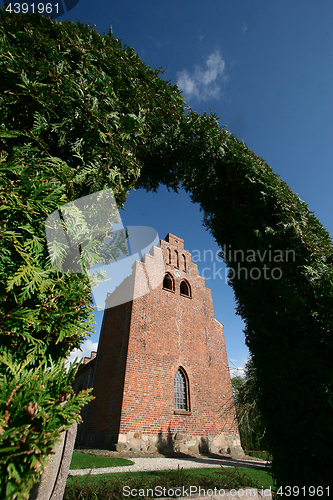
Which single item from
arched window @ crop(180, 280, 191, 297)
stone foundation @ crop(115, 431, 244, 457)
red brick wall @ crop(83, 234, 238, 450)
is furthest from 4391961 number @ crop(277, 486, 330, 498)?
arched window @ crop(180, 280, 191, 297)

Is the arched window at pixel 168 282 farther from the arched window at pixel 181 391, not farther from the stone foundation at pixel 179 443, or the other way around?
the stone foundation at pixel 179 443

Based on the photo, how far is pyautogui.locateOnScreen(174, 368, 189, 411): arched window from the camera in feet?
37.0

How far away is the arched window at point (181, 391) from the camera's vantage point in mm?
11275

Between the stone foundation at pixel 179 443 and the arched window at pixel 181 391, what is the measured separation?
45.2 inches

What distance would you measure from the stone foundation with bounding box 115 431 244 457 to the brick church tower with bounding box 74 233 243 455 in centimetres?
3

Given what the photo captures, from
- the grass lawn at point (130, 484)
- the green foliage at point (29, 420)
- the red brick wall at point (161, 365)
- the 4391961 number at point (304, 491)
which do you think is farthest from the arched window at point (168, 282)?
the green foliage at point (29, 420)

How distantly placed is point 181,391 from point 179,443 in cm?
205

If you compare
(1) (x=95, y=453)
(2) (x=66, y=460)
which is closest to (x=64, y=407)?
(2) (x=66, y=460)

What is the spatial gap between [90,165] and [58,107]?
0.79 m

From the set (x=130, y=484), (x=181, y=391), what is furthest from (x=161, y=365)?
(x=130, y=484)

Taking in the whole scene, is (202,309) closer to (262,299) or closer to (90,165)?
(262,299)

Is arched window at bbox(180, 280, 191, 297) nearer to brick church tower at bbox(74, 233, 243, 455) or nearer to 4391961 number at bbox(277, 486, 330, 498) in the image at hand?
brick church tower at bbox(74, 233, 243, 455)

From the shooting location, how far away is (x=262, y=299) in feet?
11.8

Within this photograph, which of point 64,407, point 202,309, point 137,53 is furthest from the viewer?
point 202,309
